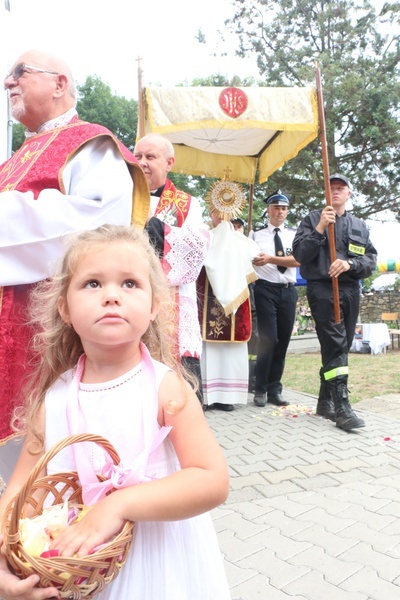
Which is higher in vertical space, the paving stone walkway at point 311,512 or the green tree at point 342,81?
the green tree at point 342,81

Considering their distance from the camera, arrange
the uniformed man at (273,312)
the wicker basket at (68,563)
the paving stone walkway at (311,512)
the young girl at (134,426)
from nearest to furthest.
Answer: the wicker basket at (68,563), the young girl at (134,426), the paving stone walkway at (311,512), the uniformed man at (273,312)

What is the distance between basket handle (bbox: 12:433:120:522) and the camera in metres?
1.04

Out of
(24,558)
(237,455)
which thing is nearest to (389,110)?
(237,455)

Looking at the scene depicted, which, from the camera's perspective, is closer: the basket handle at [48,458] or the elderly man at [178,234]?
the basket handle at [48,458]

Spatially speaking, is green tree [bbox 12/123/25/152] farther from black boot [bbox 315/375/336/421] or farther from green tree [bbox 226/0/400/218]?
black boot [bbox 315/375/336/421]

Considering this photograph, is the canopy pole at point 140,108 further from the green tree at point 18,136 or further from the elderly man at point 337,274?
the green tree at point 18,136

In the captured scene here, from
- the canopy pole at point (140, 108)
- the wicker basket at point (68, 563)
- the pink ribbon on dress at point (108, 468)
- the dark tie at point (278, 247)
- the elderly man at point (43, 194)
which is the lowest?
the wicker basket at point (68, 563)

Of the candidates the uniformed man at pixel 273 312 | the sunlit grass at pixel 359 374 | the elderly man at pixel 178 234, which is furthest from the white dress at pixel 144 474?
the sunlit grass at pixel 359 374

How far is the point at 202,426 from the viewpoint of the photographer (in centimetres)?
130

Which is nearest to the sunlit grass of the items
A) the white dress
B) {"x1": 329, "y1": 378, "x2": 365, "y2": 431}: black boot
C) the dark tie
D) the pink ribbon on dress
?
{"x1": 329, "y1": 378, "x2": 365, "y2": 431}: black boot

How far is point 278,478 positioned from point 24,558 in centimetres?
279

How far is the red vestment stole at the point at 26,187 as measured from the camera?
6.03 feet

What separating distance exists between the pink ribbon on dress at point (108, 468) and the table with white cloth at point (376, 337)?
1165cm

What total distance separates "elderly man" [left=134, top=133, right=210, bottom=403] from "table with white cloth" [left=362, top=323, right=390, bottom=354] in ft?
31.2
